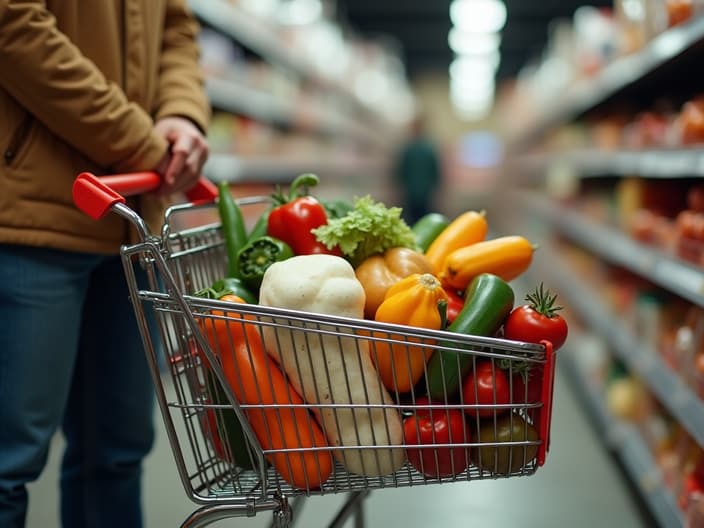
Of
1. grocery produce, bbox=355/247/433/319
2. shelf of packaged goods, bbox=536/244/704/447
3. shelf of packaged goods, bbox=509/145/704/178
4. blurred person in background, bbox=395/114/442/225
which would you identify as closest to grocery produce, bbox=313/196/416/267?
grocery produce, bbox=355/247/433/319

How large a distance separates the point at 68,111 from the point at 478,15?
36.2ft

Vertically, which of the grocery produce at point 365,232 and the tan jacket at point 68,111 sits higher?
the tan jacket at point 68,111

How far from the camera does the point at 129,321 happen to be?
5.43ft

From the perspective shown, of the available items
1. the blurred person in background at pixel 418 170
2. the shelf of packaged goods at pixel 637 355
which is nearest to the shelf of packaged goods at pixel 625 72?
the shelf of packaged goods at pixel 637 355

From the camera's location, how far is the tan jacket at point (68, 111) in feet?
4.30

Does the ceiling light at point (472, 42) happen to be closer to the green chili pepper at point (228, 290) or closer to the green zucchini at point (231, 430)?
the green chili pepper at point (228, 290)

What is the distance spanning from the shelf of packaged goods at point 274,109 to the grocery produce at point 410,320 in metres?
3.02

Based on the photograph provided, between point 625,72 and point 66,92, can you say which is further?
point 625,72

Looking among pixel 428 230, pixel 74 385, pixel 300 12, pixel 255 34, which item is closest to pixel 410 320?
pixel 428 230

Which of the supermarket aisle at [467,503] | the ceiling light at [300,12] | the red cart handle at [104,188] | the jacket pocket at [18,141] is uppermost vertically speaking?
the ceiling light at [300,12]

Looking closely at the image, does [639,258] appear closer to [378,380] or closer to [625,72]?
[625,72]

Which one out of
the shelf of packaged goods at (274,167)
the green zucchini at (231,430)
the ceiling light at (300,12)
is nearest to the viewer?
the green zucchini at (231,430)

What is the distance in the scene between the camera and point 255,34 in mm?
4844

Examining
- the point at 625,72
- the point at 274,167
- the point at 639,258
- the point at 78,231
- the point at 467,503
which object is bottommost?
the point at 467,503
